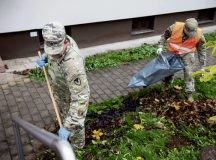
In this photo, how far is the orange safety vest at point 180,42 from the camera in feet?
18.4

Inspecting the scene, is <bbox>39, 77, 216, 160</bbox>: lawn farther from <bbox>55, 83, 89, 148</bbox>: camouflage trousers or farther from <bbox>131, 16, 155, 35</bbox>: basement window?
<bbox>131, 16, 155, 35</bbox>: basement window

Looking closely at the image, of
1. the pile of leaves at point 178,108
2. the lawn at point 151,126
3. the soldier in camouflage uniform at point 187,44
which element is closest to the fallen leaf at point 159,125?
the lawn at point 151,126

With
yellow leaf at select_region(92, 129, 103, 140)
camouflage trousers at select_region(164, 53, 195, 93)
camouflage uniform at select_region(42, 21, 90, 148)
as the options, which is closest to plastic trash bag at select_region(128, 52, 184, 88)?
camouflage trousers at select_region(164, 53, 195, 93)

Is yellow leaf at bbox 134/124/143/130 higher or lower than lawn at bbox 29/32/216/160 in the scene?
higher

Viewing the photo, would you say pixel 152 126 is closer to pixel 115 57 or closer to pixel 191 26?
pixel 191 26

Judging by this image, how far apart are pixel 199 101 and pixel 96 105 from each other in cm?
193

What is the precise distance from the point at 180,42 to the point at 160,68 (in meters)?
0.60

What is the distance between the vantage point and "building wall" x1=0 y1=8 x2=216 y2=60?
7.42 meters

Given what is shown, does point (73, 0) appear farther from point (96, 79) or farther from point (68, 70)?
point (68, 70)

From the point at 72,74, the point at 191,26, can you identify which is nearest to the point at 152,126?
the point at 191,26

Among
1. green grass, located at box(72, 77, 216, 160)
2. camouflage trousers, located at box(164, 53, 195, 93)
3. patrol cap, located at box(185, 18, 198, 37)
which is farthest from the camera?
camouflage trousers, located at box(164, 53, 195, 93)

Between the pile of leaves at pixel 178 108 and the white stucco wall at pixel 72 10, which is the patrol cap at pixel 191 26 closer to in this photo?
the pile of leaves at pixel 178 108

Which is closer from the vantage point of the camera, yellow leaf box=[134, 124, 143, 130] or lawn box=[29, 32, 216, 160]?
lawn box=[29, 32, 216, 160]

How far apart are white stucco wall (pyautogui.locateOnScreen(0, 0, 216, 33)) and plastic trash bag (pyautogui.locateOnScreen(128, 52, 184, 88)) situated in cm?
287
